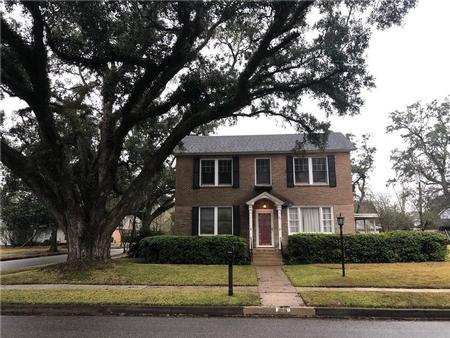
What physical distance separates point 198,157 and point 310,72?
382 inches

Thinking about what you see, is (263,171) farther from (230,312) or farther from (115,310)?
(115,310)

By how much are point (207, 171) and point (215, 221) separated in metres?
2.89

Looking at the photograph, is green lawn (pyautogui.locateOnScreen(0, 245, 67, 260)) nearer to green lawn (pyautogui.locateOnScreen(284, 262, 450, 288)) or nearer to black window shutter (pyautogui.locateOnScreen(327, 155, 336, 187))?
green lawn (pyautogui.locateOnScreen(284, 262, 450, 288))

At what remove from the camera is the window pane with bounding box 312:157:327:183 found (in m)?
21.1

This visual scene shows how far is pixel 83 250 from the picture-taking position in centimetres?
1352

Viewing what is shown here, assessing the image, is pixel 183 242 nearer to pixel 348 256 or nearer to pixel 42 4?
pixel 348 256

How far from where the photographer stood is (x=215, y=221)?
21.1m

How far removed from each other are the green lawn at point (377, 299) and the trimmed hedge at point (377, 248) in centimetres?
842

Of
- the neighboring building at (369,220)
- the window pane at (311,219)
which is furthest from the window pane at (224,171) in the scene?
the neighboring building at (369,220)

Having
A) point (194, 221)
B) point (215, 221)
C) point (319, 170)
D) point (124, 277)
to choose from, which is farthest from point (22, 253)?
point (319, 170)

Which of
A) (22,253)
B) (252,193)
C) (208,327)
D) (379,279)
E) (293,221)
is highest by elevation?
(252,193)

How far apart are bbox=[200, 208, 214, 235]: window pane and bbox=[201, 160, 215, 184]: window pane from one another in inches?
64.8

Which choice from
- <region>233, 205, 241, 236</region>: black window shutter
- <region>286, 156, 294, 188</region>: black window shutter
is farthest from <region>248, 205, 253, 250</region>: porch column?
<region>286, 156, 294, 188</region>: black window shutter

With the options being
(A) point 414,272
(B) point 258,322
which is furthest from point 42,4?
(A) point 414,272
